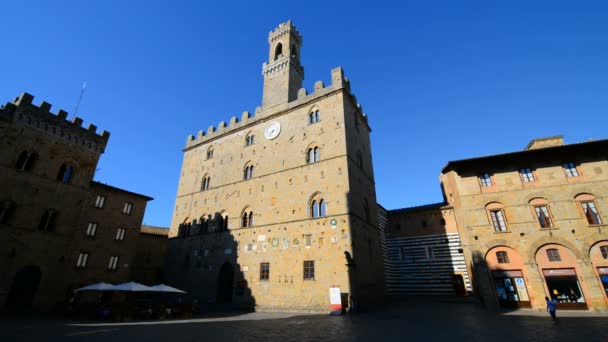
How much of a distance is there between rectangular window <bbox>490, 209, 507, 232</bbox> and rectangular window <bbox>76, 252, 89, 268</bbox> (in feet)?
96.7

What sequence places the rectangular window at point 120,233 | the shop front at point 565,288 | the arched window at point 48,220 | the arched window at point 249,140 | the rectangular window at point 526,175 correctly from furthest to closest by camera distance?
the arched window at point 249,140, the rectangular window at point 120,233, the arched window at point 48,220, the rectangular window at point 526,175, the shop front at point 565,288

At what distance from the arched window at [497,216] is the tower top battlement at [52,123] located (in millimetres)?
30390

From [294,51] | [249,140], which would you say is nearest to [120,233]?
[249,140]

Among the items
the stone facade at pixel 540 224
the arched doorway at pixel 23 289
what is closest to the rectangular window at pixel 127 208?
the arched doorway at pixel 23 289

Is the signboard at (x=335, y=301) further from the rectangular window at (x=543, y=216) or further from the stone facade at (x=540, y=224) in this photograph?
the rectangular window at (x=543, y=216)

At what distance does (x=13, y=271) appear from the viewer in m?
17.4

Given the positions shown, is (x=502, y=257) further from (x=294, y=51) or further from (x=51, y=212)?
(x=51, y=212)

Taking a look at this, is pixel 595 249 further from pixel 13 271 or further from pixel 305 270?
pixel 13 271

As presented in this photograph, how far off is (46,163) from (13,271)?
7265 millimetres

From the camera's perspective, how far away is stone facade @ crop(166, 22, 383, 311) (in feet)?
60.8

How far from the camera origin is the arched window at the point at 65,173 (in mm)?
20933

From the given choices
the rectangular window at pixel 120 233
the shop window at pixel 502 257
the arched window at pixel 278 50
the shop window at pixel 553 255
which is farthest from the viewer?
the arched window at pixel 278 50

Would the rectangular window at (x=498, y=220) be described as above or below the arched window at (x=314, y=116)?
below

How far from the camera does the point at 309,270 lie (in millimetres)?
18578
